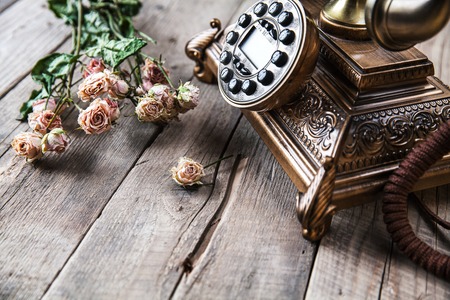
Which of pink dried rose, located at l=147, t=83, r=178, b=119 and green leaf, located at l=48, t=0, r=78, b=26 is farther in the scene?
green leaf, located at l=48, t=0, r=78, b=26

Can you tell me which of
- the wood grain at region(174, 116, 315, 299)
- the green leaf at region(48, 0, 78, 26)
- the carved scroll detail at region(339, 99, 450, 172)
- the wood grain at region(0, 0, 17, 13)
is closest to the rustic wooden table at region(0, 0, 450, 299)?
the wood grain at region(174, 116, 315, 299)

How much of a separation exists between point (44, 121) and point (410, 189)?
690mm

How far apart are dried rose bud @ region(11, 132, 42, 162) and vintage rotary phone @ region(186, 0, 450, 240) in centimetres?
37

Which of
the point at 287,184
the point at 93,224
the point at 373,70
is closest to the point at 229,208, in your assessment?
the point at 287,184

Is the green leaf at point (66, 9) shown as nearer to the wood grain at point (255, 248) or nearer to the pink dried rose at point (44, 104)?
the pink dried rose at point (44, 104)

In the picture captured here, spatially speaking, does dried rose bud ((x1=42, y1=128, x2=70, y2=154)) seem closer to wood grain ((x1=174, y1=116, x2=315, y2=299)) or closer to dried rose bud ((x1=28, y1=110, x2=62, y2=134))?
dried rose bud ((x1=28, y1=110, x2=62, y2=134))

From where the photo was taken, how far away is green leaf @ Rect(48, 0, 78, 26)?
1408mm

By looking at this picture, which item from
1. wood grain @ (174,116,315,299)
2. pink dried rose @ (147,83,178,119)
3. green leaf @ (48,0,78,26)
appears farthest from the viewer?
green leaf @ (48,0,78,26)

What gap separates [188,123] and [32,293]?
0.49 meters

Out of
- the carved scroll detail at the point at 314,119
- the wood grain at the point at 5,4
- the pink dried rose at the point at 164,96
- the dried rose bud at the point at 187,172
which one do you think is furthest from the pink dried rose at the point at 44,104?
the wood grain at the point at 5,4

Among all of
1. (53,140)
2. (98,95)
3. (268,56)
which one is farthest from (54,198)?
(268,56)

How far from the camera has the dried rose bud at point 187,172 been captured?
37.6 inches

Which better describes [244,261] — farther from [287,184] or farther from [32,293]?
[32,293]

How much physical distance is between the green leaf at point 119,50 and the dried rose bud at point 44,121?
0.53ft
